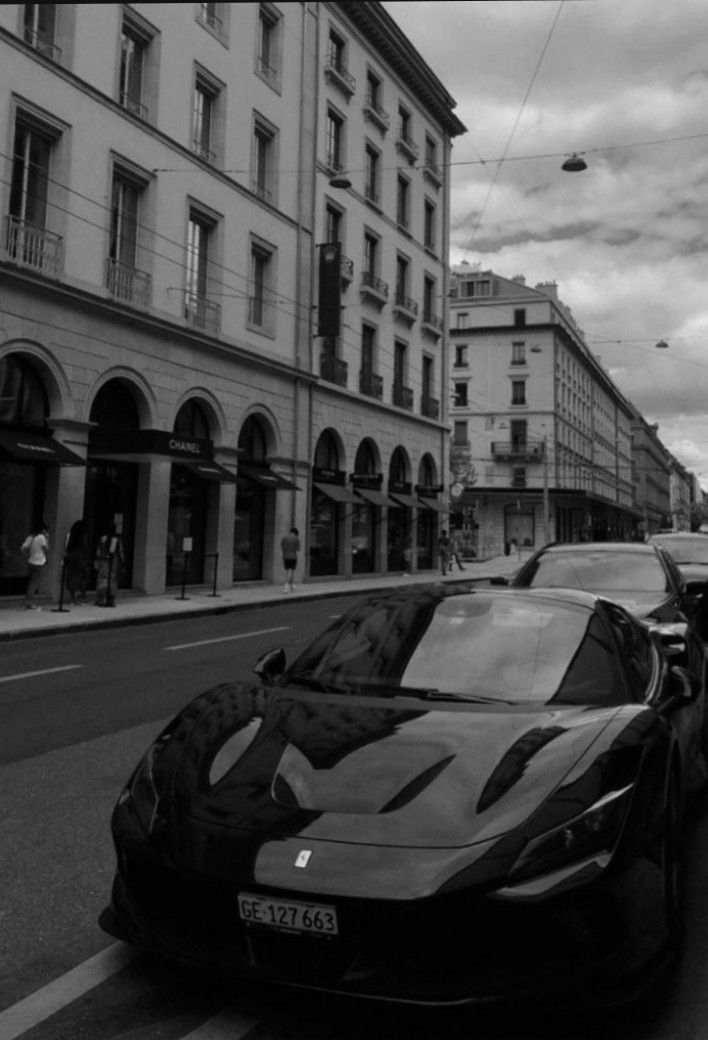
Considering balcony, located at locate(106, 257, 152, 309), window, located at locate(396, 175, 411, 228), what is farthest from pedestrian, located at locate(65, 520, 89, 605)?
window, located at locate(396, 175, 411, 228)

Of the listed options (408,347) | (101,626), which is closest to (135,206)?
(101,626)

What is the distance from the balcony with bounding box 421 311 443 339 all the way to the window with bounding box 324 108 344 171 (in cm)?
892

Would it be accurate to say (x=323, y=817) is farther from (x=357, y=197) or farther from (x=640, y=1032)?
(x=357, y=197)

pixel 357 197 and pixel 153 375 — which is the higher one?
pixel 357 197

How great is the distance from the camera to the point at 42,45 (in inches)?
754

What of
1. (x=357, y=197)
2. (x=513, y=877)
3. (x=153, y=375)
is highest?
(x=357, y=197)

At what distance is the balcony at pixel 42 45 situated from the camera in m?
18.7

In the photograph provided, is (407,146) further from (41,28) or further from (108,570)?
(108,570)

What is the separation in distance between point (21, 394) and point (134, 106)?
8216 mm

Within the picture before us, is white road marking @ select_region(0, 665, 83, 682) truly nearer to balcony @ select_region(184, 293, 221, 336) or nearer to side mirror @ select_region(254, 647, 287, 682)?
side mirror @ select_region(254, 647, 287, 682)

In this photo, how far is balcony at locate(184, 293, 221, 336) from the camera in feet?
76.9

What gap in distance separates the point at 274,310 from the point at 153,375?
6.83 m

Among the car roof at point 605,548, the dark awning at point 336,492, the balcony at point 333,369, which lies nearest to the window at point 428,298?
the balcony at point 333,369

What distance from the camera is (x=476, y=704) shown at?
11.5 ft
